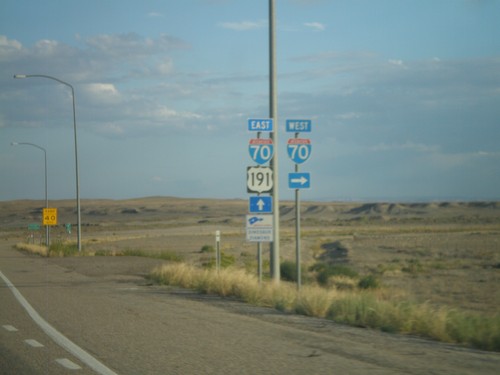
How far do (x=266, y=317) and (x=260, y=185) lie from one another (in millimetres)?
4979

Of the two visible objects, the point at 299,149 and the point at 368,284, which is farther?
the point at 368,284

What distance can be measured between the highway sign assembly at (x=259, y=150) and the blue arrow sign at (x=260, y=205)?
3.38 ft

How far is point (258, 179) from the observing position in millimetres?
18188

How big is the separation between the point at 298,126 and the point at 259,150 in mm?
1220

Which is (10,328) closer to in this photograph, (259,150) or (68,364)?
(68,364)

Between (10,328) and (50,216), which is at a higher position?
(50,216)

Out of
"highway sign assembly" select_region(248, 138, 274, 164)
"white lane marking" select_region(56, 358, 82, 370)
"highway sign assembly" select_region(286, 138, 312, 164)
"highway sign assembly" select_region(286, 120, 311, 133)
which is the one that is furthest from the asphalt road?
"highway sign assembly" select_region(286, 120, 311, 133)

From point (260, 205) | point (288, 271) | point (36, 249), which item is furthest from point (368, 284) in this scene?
point (36, 249)

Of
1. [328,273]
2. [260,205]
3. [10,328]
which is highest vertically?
[260,205]

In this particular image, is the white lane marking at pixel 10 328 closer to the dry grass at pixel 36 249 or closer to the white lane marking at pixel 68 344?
the white lane marking at pixel 68 344

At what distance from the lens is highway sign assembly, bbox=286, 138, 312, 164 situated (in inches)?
707

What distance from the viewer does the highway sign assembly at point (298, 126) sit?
18062 mm

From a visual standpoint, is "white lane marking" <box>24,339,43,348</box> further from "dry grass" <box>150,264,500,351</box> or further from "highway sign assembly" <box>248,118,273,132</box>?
"highway sign assembly" <box>248,118,273,132</box>

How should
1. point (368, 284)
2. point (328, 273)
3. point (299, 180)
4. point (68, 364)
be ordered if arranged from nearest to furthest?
point (68, 364) < point (299, 180) < point (368, 284) < point (328, 273)
